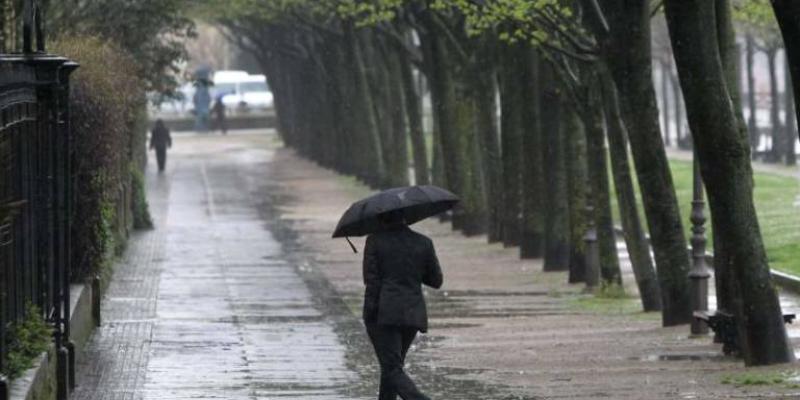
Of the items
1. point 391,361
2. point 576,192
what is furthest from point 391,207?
point 576,192

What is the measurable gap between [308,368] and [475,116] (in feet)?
65.1

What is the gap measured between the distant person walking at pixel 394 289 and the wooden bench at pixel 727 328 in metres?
4.63

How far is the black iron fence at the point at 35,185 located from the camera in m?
Answer: 11.7

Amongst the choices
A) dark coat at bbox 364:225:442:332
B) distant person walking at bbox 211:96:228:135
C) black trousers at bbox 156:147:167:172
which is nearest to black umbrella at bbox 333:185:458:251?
dark coat at bbox 364:225:442:332

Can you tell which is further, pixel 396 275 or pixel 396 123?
pixel 396 123

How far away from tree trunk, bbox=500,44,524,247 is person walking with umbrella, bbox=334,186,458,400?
1618 cm

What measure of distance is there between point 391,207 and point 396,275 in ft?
1.48

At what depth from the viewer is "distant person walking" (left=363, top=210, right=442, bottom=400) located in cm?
1270

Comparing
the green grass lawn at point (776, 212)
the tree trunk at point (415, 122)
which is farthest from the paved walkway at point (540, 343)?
the tree trunk at point (415, 122)

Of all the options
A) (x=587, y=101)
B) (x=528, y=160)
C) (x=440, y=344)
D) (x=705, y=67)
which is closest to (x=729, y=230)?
(x=705, y=67)

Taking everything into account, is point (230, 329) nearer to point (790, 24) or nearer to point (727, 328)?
point (727, 328)

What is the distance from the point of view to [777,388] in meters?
14.0

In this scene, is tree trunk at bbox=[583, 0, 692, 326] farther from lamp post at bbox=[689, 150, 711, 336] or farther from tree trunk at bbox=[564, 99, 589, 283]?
tree trunk at bbox=[564, 99, 589, 283]

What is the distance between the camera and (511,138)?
31188mm
